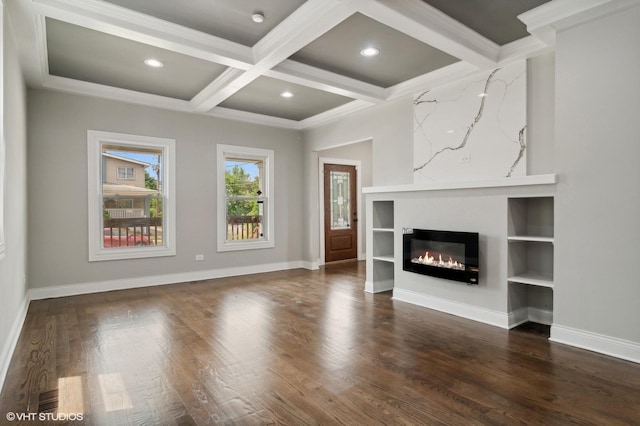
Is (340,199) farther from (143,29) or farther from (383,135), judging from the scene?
(143,29)

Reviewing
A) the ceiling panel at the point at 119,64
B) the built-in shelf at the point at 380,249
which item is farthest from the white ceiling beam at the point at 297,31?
the built-in shelf at the point at 380,249

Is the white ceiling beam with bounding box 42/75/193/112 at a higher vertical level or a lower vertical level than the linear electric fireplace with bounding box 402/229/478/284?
higher

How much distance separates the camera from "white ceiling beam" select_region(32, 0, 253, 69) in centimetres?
279

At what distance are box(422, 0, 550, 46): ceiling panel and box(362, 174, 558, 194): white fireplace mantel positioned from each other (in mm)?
1401

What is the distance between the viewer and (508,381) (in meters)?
2.35

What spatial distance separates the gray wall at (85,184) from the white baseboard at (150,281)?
7 cm

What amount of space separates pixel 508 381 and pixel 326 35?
325cm

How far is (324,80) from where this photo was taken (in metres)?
4.31

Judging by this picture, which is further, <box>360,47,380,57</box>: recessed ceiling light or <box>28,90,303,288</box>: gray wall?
<box>28,90,303,288</box>: gray wall

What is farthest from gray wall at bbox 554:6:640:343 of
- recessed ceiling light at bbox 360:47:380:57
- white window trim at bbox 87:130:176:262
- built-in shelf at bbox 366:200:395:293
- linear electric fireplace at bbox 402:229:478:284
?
white window trim at bbox 87:130:176:262

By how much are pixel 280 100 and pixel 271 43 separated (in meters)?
2.04

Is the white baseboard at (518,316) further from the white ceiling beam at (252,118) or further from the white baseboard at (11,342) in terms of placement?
the white ceiling beam at (252,118)

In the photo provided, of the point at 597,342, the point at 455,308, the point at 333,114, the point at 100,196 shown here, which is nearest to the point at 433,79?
the point at 333,114

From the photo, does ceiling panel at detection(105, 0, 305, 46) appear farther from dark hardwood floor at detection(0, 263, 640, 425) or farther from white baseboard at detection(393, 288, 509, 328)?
white baseboard at detection(393, 288, 509, 328)
